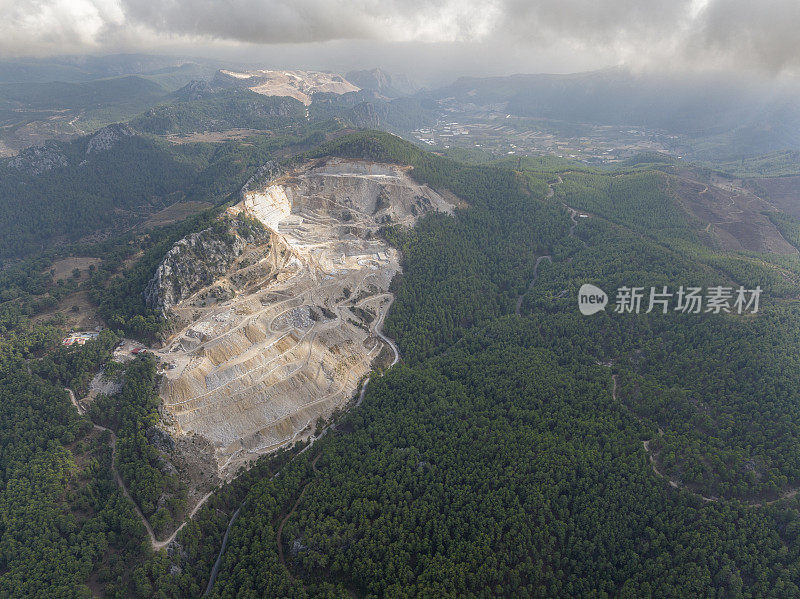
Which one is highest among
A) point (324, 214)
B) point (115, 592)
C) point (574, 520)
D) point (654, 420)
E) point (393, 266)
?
point (324, 214)

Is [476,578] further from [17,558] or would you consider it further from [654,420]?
[17,558]

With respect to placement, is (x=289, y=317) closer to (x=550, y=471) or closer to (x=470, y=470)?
(x=470, y=470)

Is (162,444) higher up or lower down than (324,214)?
lower down

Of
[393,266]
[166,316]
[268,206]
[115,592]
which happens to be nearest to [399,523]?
[115,592]

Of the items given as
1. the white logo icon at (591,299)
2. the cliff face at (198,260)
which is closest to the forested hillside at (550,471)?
the white logo icon at (591,299)

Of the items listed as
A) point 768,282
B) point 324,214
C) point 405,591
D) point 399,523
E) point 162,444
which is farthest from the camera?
point 324,214

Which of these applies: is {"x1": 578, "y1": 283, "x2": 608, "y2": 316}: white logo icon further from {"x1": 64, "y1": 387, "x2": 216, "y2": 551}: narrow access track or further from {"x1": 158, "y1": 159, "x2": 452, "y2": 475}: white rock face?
{"x1": 64, "y1": 387, "x2": 216, "y2": 551}: narrow access track

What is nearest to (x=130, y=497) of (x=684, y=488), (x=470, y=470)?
(x=470, y=470)
